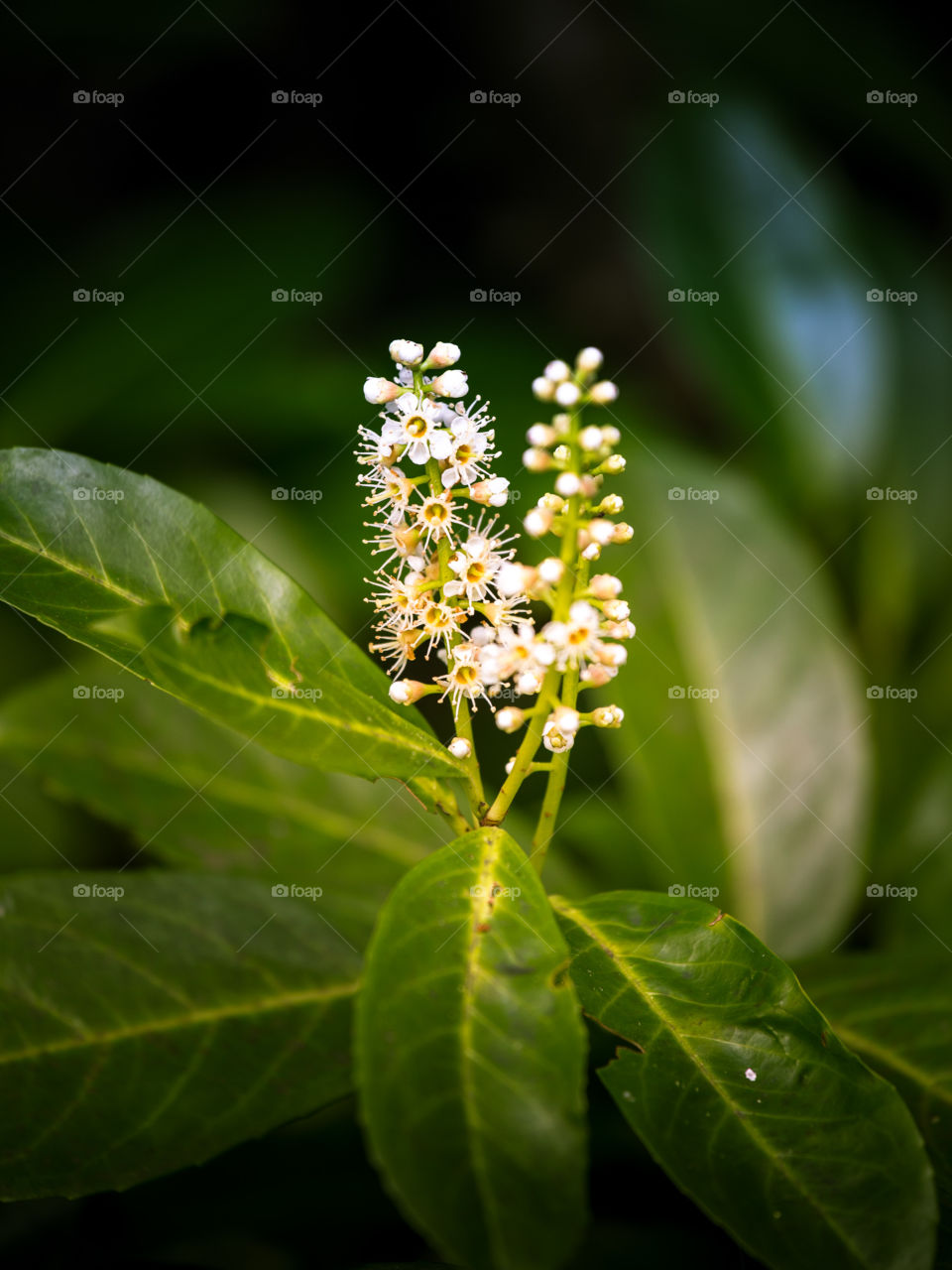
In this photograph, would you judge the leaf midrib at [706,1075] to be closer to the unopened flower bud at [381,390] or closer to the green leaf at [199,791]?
the green leaf at [199,791]

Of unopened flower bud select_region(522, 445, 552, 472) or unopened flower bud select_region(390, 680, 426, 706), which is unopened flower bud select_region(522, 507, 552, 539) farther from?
unopened flower bud select_region(390, 680, 426, 706)

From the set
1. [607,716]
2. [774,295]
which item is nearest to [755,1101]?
[607,716]

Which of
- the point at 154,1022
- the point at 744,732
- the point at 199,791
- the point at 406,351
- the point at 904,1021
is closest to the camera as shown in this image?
the point at 406,351

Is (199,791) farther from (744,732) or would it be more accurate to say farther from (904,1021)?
(904,1021)

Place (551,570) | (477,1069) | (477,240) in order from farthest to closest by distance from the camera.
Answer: (477,240), (551,570), (477,1069)

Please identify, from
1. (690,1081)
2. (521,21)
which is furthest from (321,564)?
(521,21)

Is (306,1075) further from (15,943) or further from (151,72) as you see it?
(151,72)
